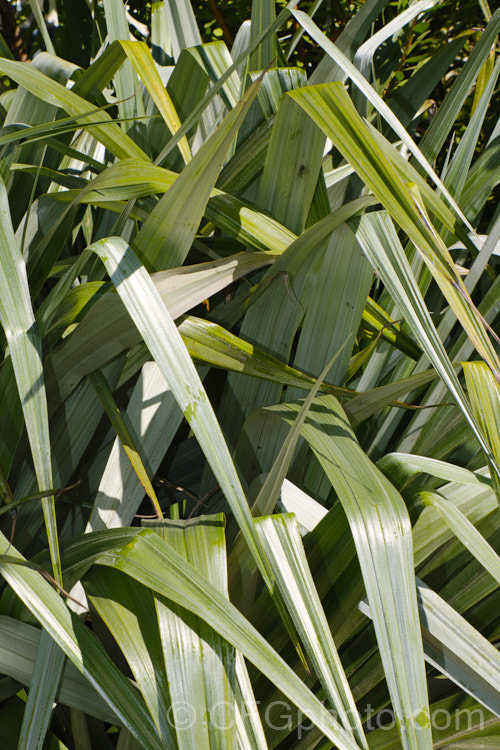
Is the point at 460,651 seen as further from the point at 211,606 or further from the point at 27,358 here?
the point at 27,358

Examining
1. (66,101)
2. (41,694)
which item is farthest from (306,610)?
(66,101)

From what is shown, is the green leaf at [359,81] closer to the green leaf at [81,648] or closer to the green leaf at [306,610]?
the green leaf at [306,610]

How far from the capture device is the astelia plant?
12.7 inches

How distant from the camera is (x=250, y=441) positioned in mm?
489

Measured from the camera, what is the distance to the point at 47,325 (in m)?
0.46

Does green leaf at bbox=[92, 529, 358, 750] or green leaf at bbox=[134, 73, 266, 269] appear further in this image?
green leaf at bbox=[134, 73, 266, 269]

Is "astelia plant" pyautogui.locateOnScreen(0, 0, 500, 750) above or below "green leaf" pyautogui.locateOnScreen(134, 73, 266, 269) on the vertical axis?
below

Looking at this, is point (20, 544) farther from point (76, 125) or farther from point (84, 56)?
point (84, 56)

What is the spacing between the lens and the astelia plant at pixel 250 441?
0.32 m

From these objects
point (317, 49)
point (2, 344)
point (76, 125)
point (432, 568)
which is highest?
point (317, 49)

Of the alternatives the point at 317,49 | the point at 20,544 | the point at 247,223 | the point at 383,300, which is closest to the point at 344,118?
the point at 247,223

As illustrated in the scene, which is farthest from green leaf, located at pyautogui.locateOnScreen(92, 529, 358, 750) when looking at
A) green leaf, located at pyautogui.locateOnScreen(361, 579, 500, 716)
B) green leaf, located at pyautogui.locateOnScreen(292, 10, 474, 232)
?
green leaf, located at pyautogui.locateOnScreen(292, 10, 474, 232)

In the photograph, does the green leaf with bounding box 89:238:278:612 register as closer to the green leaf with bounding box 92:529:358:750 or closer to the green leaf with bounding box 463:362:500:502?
the green leaf with bounding box 92:529:358:750

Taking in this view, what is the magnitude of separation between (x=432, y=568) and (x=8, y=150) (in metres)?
0.47
